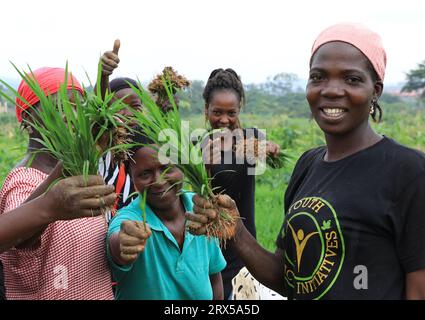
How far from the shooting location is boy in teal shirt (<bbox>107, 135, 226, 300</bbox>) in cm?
267

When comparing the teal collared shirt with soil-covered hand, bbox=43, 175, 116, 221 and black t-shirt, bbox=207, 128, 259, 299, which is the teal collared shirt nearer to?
soil-covered hand, bbox=43, 175, 116, 221

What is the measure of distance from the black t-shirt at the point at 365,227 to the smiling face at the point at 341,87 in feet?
0.44

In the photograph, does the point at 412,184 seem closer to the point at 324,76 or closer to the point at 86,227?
the point at 324,76

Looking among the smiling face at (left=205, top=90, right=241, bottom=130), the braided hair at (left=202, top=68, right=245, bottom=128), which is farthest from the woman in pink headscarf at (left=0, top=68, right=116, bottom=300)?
the braided hair at (left=202, top=68, right=245, bottom=128)

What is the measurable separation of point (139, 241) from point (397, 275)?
0.98 m

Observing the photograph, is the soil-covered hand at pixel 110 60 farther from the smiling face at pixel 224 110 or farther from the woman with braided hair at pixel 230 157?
the smiling face at pixel 224 110

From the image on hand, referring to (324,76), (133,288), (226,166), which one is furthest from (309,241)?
(226,166)

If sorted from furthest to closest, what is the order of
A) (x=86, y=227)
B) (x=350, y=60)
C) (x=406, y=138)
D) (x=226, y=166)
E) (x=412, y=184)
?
(x=406, y=138)
(x=226, y=166)
(x=86, y=227)
(x=350, y=60)
(x=412, y=184)

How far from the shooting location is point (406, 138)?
15.9m

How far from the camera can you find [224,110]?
14.0ft

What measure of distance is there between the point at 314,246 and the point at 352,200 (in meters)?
0.22

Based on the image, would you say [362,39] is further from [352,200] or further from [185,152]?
[185,152]

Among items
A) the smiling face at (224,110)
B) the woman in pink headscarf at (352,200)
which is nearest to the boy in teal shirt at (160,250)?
the woman in pink headscarf at (352,200)

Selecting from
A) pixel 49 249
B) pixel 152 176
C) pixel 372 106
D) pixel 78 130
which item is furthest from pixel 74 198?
pixel 372 106
